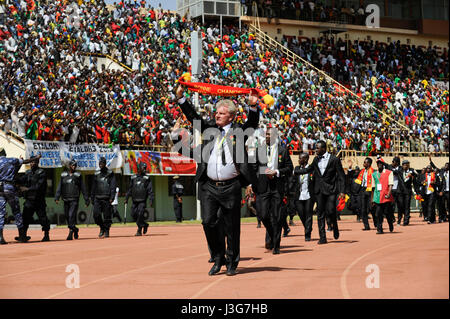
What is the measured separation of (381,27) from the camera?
55.4 metres

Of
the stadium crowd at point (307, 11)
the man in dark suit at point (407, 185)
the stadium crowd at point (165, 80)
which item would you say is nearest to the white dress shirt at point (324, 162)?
the man in dark suit at point (407, 185)

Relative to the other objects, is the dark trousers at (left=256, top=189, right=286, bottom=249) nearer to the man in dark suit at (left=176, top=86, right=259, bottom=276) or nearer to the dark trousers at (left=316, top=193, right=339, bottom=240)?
the dark trousers at (left=316, top=193, right=339, bottom=240)

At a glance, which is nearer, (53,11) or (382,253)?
(382,253)

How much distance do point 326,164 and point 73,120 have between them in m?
14.7

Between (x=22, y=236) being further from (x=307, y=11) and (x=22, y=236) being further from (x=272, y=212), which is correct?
(x=307, y=11)

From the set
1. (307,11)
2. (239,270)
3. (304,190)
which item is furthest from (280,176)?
(307,11)

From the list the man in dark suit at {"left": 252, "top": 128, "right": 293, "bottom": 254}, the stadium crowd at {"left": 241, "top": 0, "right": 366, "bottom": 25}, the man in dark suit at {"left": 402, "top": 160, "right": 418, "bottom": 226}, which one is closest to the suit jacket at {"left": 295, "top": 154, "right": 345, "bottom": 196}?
the man in dark suit at {"left": 252, "top": 128, "right": 293, "bottom": 254}

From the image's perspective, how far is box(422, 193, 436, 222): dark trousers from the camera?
27.8 meters

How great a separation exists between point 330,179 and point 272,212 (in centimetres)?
263

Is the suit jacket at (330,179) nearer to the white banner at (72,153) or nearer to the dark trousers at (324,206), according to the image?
the dark trousers at (324,206)

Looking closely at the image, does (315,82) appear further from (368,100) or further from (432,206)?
(432,206)

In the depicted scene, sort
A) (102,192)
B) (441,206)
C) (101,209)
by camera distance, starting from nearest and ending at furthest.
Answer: (102,192) < (101,209) < (441,206)

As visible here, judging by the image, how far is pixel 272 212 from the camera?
47.9 feet

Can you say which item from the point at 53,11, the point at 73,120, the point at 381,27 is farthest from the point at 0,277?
the point at 381,27
